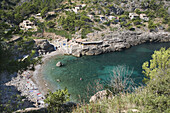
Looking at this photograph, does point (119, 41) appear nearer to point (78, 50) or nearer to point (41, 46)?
point (78, 50)

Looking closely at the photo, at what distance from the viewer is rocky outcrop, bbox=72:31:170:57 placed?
1547 inches

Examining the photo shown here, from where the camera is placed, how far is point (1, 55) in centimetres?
687

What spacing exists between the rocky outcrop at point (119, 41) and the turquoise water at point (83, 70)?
8.62ft

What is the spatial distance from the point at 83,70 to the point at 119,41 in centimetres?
2362

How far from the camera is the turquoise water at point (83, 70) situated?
21.7 metres

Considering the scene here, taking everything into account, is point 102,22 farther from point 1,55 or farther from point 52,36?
point 1,55

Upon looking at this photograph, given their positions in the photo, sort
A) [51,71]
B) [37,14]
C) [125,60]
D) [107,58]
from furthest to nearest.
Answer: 1. [37,14]
2. [107,58]
3. [125,60]
4. [51,71]

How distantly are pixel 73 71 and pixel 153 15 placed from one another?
6552 centimetres

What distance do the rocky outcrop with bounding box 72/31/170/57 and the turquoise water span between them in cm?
263

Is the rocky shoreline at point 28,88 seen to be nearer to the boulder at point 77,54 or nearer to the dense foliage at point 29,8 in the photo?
the boulder at point 77,54

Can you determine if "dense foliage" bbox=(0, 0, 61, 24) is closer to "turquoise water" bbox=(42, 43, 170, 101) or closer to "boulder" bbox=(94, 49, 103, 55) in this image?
"turquoise water" bbox=(42, 43, 170, 101)

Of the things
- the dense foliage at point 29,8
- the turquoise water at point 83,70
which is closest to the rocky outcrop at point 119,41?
the turquoise water at point 83,70

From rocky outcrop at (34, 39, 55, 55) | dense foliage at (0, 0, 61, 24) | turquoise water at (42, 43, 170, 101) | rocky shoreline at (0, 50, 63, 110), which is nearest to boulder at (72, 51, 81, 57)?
turquoise water at (42, 43, 170, 101)

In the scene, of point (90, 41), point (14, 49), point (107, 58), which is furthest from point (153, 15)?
point (14, 49)
